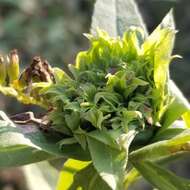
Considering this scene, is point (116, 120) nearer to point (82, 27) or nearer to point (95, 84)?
point (95, 84)

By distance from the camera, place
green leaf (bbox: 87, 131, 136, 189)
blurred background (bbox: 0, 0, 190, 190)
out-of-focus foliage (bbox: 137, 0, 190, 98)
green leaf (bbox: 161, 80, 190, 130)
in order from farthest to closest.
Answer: out-of-focus foliage (bbox: 137, 0, 190, 98)
blurred background (bbox: 0, 0, 190, 190)
green leaf (bbox: 161, 80, 190, 130)
green leaf (bbox: 87, 131, 136, 189)

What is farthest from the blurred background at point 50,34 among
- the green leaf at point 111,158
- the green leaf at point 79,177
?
the green leaf at point 111,158

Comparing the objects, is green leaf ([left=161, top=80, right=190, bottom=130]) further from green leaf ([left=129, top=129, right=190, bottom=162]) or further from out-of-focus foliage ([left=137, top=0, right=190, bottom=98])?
out-of-focus foliage ([left=137, top=0, right=190, bottom=98])

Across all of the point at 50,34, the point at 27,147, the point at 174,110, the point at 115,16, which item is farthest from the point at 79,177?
the point at 50,34

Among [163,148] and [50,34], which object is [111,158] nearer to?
[163,148]

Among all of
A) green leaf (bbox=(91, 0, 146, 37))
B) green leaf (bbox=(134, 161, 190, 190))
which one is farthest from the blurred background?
green leaf (bbox=(134, 161, 190, 190))

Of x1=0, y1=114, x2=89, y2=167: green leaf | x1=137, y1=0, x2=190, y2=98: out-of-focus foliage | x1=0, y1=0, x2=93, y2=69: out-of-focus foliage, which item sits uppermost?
x1=0, y1=114, x2=89, y2=167: green leaf
